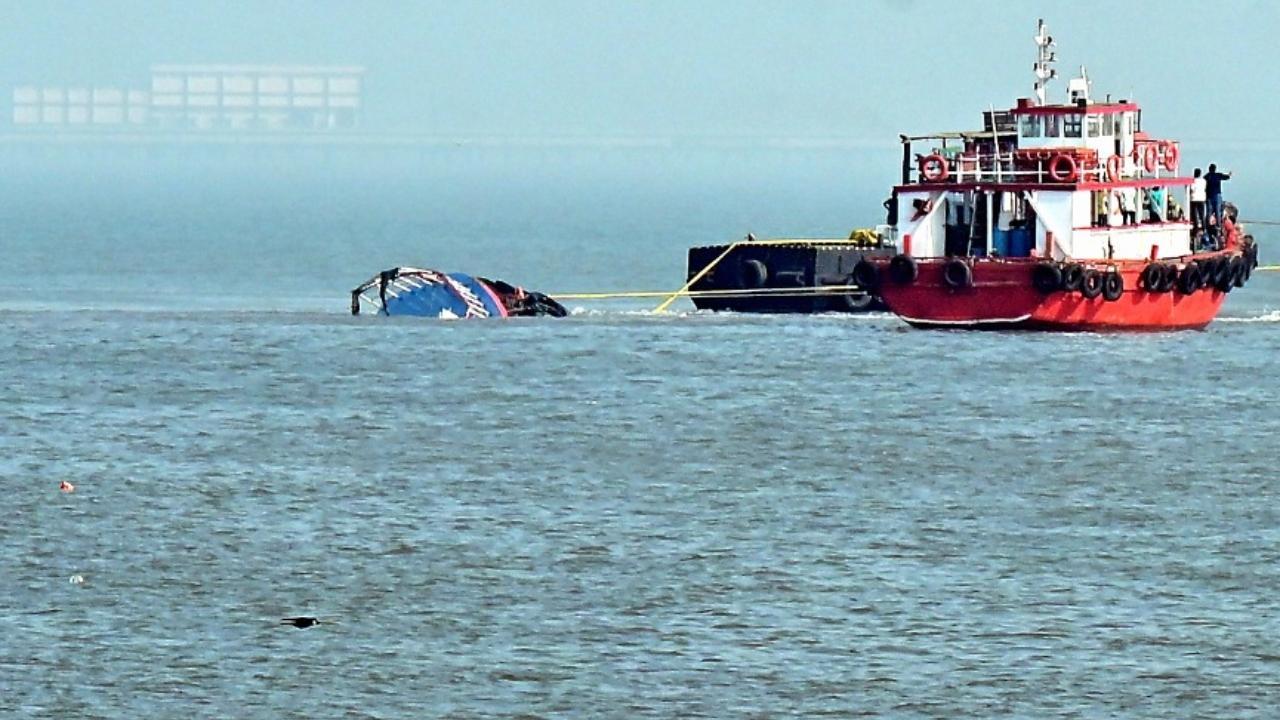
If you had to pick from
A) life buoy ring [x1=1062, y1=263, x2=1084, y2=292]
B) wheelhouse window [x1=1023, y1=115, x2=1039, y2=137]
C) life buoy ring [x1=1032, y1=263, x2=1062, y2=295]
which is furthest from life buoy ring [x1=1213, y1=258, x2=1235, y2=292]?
life buoy ring [x1=1032, y1=263, x2=1062, y2=295]

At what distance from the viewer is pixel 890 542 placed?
133 feet

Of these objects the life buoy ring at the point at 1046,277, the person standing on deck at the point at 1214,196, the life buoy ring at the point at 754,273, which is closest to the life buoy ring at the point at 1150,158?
the person standing on deck at the point at 1214,196

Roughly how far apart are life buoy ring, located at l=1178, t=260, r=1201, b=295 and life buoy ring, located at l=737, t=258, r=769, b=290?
53.7 feet

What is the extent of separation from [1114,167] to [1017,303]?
511 cm

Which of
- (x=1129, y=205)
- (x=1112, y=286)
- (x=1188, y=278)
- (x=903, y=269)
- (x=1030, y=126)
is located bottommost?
(x=1112, y=286)

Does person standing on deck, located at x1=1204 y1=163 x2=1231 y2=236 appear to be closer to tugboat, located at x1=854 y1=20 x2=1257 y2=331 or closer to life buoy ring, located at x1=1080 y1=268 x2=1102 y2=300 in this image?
tugboat, located at x1=854 y1=20 x2=1257 y2=331

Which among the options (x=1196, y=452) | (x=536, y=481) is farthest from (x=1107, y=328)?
(x=536, y=481)

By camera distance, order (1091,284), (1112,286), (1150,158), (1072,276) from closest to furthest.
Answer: (1072,276) → (1091,284) → (1112,286) → (1150,158)

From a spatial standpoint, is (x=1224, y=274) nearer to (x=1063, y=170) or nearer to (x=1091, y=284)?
(x=1063, y=170)

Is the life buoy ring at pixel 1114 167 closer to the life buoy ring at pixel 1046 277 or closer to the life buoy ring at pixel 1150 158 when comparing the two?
Result: the life buoy ring at pixel 1150 158

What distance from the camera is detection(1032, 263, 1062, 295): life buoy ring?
71.1 meters

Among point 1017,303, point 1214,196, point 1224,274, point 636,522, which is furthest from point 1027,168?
point 636,522

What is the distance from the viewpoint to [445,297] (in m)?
82.1

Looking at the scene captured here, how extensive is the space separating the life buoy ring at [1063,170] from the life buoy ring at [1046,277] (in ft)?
10.4
